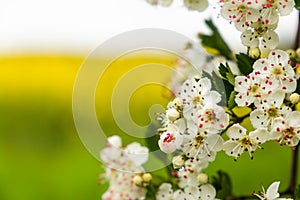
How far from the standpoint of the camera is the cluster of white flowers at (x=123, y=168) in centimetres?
200

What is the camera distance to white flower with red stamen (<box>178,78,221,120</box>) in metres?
1.58

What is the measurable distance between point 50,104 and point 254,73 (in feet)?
15.8

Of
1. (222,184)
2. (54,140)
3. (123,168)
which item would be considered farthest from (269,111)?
(54,140)

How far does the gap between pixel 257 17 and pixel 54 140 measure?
164 inches

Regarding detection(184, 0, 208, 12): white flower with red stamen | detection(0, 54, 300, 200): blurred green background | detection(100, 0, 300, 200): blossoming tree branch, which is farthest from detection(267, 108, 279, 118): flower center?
detection(0, 54, 300, 200): blurred green background

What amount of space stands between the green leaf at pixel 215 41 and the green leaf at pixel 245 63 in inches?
17.4

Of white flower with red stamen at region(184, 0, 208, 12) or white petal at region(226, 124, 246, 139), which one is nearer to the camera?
white petal at region(226, 124, 246, 139)

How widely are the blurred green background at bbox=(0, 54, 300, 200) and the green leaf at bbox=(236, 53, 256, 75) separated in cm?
212

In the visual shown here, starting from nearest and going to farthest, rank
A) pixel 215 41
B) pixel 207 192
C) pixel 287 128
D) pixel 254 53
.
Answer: pixel 287 128
pixel 254 53
pixel 207 192
pixel 215 41

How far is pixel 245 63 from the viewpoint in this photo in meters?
1.70

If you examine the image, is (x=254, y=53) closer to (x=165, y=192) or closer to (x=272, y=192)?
(x=272, y=192)

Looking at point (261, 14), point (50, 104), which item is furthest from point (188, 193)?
point (50, 104)

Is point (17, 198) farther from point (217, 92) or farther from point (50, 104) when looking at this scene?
point (217, 92)

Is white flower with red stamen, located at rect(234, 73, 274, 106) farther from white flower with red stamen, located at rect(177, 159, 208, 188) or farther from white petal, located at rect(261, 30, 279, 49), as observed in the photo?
white flower with red stamen, located at rect(177, 159, 208, 188)
